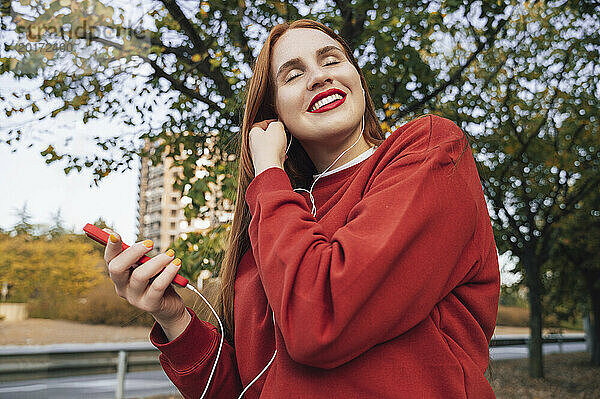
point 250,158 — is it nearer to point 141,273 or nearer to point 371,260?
point 141,273

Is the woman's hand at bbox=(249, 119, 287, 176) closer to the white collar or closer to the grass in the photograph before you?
the white collar

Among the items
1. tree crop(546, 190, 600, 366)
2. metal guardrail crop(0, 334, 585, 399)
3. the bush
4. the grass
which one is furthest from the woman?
the bush

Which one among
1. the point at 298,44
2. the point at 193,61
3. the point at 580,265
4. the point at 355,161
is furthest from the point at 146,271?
the point at 580,265

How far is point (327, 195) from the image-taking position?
1193mm

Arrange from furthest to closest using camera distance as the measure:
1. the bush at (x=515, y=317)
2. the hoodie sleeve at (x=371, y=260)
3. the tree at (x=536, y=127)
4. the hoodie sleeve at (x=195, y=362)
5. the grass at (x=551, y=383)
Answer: the bush at (x=515, y=317) < the grass at (x=551, y=383) < the tree at (x=536, y=127) < the hoodie sleeve at (x=195, y=362) < the hoodie sleeve at (x=371, y=260)

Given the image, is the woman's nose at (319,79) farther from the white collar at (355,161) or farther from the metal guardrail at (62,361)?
the metal guardrail at (62,361)

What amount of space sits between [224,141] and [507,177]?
6732 millimetres

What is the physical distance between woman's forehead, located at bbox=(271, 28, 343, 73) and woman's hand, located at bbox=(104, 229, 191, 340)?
1.93 feet

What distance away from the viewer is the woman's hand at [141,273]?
0.98 metres

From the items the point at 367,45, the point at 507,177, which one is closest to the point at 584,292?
the point at 507,177

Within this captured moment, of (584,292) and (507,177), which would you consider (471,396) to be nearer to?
(507,177)

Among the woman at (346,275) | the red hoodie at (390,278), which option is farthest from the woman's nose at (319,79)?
the red hoodie at (390,278)

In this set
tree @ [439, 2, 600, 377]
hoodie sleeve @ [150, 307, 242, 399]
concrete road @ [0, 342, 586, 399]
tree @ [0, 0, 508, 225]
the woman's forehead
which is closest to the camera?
hoodie sleeve @ [150, 307, 242, 399]

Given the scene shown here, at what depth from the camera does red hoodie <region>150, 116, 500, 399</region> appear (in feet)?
2.50
